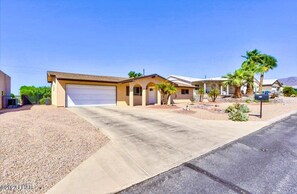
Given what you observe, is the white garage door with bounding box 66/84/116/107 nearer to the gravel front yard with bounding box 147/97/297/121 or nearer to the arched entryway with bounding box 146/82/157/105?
the arched entryway with bounding box 146/82/157/105

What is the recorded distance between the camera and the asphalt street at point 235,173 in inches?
125

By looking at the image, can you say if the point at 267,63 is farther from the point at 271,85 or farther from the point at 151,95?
A: the point at 151,95

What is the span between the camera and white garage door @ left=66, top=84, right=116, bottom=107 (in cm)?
1627

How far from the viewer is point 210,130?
301 inches

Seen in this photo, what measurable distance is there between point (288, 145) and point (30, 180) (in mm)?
7860

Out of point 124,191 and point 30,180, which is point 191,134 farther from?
point 30,180

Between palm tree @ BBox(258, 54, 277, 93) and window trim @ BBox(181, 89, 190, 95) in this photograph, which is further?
palm tree @ BBox(258, 54, 277, 93)

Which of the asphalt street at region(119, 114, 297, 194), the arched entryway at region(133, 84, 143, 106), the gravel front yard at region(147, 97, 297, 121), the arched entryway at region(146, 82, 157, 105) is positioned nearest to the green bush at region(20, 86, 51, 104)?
the arched entryway at region(133, 84, 143, 106)

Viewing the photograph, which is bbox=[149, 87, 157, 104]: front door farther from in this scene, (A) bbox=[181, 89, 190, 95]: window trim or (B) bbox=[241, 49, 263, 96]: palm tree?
(B) bbox=[241, 49, 263, 96]: palm tree

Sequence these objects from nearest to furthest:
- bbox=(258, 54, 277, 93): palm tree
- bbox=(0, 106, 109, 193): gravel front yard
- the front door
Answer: bbox=(0, 106, 109, 193): gravel front yard → the front door → bbox=(258, 54, 277, 93): palm tree

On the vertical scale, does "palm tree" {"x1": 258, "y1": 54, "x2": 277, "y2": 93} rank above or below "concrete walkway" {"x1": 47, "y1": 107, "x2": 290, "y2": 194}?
above

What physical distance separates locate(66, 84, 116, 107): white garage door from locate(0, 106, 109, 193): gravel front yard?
33.9 ft

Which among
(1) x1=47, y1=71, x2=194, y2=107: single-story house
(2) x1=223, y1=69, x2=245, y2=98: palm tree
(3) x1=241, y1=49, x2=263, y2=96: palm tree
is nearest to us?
(1) x1=47, y1=71, x2=194, y2=107: single-story house

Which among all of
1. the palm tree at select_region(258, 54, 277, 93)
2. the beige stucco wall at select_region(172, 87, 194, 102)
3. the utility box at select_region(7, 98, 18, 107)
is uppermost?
the palm tree at select_region(258, 54, 277, 93)
